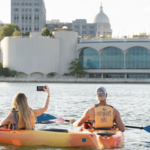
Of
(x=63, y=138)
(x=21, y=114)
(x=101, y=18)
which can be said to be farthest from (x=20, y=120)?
(x=101, y=18)

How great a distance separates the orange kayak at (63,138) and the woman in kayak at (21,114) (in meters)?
0.22

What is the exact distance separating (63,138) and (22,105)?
5.67 ft

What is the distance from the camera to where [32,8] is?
15288cm

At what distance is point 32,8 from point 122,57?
67.6 metres

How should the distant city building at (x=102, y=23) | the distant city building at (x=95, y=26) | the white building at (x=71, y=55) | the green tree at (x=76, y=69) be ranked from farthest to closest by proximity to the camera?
the distant city building at (x=95, y=26) → the distant city building at (x=102, y=23) → the white building at (x=71, y=55) → the green tree at (x=76, y=69)

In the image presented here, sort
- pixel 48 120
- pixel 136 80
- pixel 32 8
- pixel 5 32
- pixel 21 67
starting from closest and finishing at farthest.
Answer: pixel 48 120 < pixel 136 80 < pixel 21 67 < pixel 5 32 < pixel 32 8

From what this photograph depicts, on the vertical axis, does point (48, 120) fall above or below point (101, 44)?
below

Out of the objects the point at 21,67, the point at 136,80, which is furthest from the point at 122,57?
the point at 21,67

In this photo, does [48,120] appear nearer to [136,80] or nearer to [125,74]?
[136,80]

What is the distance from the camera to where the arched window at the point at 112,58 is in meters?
96.4

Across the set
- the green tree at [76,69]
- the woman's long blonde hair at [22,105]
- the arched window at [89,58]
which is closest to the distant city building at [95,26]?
the arched window at [89,58]

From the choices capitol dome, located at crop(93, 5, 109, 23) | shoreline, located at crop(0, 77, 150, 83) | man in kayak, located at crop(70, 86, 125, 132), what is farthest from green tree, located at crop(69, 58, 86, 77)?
man in kayak, located at crop(70, 86, 125, 132)

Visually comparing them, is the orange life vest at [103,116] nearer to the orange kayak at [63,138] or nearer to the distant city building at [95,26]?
the orange kayak at [63,138]

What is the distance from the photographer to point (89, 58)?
98.9 metres
